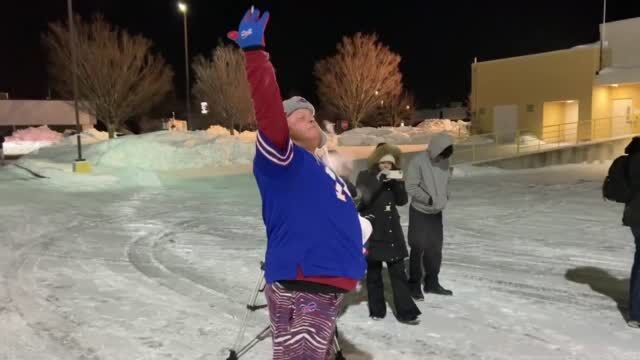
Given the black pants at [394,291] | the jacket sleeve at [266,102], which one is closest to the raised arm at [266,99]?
the jacket sleeve at [266,102]

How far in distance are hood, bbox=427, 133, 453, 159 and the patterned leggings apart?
354cm

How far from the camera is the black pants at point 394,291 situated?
194 inches

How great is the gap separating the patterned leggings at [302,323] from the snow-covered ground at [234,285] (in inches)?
85.6

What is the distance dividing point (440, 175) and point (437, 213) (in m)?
0.41

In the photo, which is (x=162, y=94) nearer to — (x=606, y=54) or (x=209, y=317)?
(x=606, y=54)

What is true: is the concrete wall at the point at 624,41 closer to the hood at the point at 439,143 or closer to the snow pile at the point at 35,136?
the hood at the point at 439,143

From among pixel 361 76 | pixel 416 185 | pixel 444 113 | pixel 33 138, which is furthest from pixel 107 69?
pixel 444 113

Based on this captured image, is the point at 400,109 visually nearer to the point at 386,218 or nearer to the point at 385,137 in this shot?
the point at 385,137

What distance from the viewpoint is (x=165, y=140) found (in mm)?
22266

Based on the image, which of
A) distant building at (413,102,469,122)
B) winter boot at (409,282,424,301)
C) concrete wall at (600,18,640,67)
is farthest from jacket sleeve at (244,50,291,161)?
distant building at (413,102,469,122)

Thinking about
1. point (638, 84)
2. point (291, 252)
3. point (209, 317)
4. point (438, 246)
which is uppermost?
point (638, 84)

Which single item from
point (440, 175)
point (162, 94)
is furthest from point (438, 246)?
point (162, 94)

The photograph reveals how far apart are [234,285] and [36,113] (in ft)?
166

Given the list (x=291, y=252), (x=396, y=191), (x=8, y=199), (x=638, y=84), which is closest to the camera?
(x=291, y=252)
